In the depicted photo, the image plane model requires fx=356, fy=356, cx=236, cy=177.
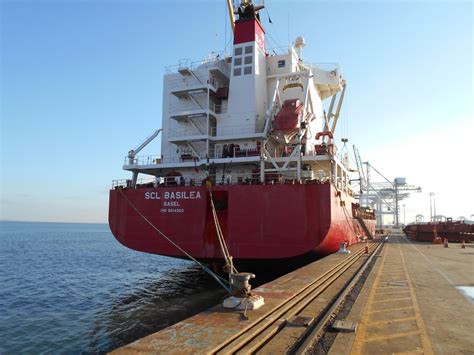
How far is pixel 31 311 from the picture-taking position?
12484 mm

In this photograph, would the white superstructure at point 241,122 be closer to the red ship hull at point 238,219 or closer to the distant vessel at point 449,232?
the red ship hull at point 238,219

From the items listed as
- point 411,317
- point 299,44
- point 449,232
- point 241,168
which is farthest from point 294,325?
point 449,232

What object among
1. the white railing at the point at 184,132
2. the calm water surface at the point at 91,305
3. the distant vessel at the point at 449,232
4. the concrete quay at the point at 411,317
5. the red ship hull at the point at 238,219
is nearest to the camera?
the concrete quay at the point at 411,317

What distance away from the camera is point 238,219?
15.1 meters

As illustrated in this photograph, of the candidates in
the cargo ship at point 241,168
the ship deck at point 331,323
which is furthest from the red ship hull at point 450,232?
the ship deck at point 331,323

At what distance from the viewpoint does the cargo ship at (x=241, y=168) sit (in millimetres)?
14586

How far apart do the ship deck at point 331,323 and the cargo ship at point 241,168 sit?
5.03m

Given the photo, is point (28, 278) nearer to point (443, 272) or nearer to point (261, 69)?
point (261, 69)

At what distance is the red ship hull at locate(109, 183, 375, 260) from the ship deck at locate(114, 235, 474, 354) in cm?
460

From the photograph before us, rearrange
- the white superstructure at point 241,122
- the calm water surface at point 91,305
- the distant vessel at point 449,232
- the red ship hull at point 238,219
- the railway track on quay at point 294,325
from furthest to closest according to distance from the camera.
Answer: the distant vessel at point 449,232, the white superstructure at point 241,122, the red ship hull at point 238,219, the calm water surface at point 91,305, the railway track on quay at point 294,325

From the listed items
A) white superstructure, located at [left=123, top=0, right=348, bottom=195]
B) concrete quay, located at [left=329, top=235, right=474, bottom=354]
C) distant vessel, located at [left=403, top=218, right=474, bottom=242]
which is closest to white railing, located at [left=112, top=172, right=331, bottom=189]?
white superstructure, located at [left=123, top=0, right=348, bottom=195]

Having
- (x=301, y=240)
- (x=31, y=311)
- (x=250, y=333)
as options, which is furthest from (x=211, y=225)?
(x=250, y=333)

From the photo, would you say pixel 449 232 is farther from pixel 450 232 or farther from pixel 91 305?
pixel 91 305

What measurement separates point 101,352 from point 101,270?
51.7 ft
